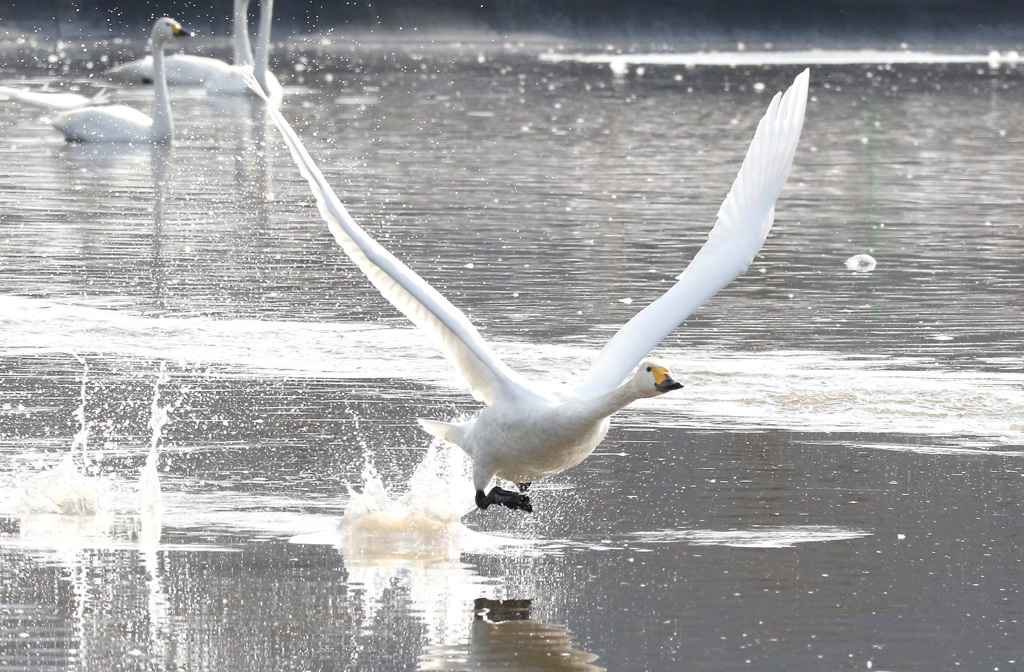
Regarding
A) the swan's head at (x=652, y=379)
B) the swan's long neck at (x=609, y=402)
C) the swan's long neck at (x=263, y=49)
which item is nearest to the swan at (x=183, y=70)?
the swan's long neck at (x=263, y=49)

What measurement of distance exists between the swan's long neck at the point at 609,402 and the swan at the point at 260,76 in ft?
73.7

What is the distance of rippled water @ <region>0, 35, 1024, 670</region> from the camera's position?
659cm

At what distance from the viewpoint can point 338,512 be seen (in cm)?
809

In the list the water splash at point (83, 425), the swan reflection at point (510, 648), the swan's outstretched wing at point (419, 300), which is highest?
the swan's outstretched wing at point (419, 300)

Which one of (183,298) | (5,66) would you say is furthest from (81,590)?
(5,66)

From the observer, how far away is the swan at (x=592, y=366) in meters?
7.44

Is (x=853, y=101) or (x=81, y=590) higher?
(x=853, y=101)

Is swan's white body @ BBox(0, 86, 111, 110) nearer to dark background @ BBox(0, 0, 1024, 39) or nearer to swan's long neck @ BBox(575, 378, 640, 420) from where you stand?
swan's long neck @ BBox(575, 378, 640, 420)

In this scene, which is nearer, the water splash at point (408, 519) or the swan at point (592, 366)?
the swan at point (592, 366)

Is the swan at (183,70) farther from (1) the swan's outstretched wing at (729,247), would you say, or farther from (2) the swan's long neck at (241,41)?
(1) the swan's outstretched wing at (729,247)

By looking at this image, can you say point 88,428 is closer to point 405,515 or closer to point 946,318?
point 405,515

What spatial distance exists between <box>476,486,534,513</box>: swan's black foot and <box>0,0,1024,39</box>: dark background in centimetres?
4716

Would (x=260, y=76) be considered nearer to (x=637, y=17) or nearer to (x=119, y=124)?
(x=119, y=124)

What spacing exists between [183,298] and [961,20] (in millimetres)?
44862
